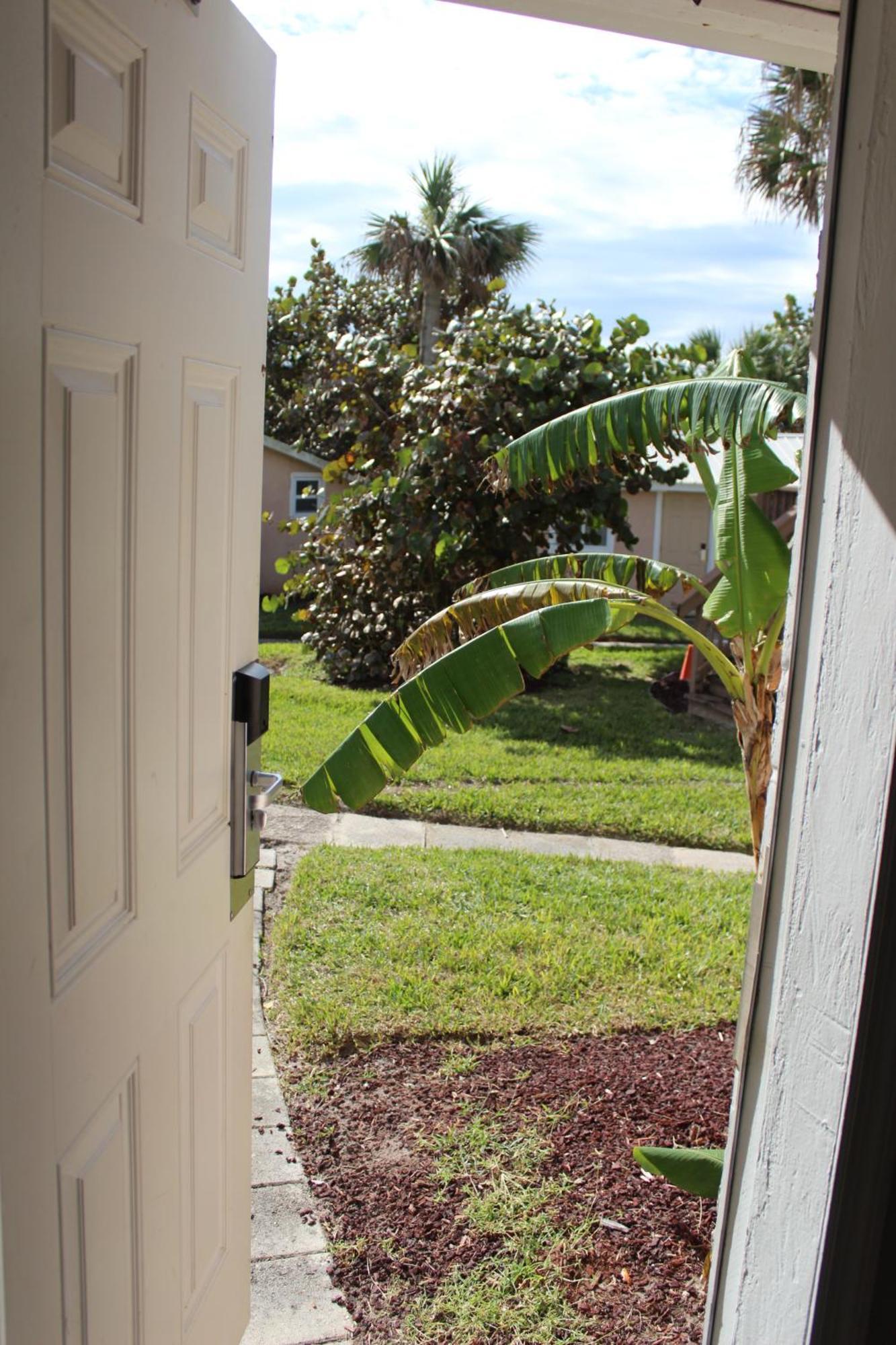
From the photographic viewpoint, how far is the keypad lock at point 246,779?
2.36 m

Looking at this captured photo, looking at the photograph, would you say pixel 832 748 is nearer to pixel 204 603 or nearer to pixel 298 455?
pixel 204 603

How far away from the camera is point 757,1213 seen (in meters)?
1.78

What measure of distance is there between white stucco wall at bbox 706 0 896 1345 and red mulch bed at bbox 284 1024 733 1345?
5.41 feet

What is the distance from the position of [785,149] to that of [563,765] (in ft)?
52.5

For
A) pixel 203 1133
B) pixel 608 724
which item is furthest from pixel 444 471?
pixel 203 1133

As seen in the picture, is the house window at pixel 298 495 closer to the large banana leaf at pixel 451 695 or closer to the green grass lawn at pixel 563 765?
the green grass lawn at pixel 563 765

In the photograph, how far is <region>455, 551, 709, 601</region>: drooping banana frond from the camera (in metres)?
4.50

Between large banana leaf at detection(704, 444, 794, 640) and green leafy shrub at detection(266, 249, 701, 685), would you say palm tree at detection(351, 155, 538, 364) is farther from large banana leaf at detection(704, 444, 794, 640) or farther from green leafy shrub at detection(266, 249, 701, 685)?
large banana leaf at detection(704, 444, 794, 640)

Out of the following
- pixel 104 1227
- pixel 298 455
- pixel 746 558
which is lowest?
pixel 104 1227

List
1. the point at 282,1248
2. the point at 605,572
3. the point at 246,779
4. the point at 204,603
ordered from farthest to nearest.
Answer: the point at 605,572
the point at 282,1248
the point at 246,779
the point at 204,603

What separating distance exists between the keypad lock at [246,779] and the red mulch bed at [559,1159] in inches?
60.6

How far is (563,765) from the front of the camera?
8984 millimetres

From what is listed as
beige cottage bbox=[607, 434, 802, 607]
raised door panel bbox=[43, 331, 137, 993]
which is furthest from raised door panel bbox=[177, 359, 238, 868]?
beige cottage bbox=[607, 434, 802, 607]

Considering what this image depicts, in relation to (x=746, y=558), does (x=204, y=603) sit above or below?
below
